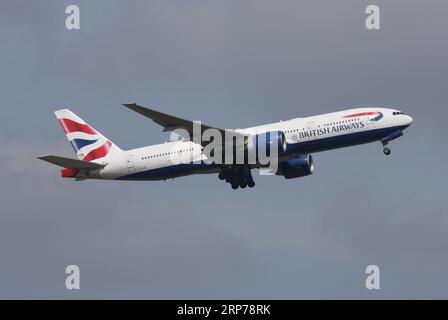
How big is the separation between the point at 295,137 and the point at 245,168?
5039 mm

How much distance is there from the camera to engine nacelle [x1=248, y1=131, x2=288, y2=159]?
251 feet

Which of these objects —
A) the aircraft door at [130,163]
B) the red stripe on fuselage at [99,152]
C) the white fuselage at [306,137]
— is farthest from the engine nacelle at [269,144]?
the red stripe on fuselage at [99,152]

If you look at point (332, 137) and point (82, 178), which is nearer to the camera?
point (332, 137)

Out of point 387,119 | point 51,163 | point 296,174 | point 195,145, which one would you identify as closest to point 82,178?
point 51,163

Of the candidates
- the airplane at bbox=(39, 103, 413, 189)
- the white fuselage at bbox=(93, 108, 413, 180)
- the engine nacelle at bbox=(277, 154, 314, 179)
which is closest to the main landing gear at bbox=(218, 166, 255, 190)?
the airplane at bbox=(39, 103, 413, 189)

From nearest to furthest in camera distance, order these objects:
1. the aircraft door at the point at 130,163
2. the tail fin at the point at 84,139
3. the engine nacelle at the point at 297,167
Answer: the aircraft door at the point at 130,163 < the tail fin at the point at 84,139 < the engine nacelle at the point at 297,167

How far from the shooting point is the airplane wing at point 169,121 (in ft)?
238

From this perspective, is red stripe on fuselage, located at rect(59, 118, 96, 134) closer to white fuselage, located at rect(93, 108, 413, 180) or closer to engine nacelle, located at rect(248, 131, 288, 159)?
white fuselage, located at rect(93, 108, 413, 180)

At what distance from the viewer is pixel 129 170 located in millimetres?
81000

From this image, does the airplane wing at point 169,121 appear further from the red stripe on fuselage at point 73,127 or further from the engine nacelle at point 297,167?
the red stripe on fuselage at point 73,127

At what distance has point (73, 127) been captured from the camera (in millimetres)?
85938

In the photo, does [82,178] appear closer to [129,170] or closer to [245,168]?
[129,170]

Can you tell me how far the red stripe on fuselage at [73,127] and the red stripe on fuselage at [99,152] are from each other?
6.09 feet

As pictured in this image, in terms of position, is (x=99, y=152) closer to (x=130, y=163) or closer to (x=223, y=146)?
(x=130, y=163)
